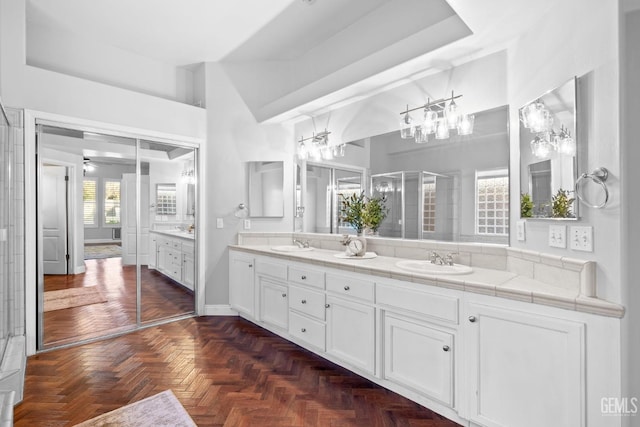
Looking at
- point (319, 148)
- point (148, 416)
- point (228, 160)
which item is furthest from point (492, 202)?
point (228, 160)

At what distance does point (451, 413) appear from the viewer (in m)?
1.91

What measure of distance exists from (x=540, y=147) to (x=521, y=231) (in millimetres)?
514

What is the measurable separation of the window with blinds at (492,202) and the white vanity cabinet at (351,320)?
2.95 ft

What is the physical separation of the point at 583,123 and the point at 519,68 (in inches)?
26.9

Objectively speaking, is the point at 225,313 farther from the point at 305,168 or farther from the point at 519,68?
the point at 519,68

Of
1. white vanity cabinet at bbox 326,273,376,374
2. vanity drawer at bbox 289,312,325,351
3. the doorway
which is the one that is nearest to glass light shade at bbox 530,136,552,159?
white vanity cabinet at bbox 326,273,376,374

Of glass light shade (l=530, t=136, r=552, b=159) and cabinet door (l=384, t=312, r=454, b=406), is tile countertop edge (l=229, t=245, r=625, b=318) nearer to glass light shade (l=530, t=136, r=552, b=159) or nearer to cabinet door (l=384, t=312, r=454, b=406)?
cabinet door (l=384, t=312, r=454, b=406)

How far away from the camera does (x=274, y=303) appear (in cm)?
310

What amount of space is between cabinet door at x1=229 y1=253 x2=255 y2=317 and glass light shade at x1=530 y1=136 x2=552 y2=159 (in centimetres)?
262

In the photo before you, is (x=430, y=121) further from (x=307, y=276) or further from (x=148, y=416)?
(x=148, y=416)

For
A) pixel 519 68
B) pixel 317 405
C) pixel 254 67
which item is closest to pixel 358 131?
pixel 519 68

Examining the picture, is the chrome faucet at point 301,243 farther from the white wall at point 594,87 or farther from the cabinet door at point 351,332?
the white wall at point 594,87

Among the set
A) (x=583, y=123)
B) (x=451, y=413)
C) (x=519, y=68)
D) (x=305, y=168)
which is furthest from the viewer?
(x=305, y=168)

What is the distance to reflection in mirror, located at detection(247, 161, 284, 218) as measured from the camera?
3918 mm
